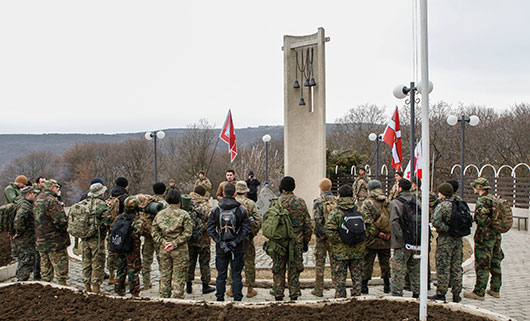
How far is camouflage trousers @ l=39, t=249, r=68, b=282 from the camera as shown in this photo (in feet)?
22.5

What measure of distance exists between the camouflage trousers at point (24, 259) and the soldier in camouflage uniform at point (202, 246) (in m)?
3.17

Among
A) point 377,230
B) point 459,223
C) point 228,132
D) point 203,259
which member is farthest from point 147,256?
point 228,132

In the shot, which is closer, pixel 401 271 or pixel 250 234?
pixel 401 271

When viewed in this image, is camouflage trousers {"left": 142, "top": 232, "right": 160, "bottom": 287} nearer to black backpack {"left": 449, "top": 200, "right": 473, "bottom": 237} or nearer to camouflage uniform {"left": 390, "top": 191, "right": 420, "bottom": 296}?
camouflage uniform {"left": 390, "top": 191, "right": 420, "bottom": 296}

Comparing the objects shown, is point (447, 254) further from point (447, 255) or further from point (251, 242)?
point (251, 242)

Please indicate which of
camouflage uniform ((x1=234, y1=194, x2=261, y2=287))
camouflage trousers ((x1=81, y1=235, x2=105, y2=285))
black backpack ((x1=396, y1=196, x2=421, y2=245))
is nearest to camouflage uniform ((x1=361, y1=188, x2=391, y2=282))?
black backpack ((x1=396, y1=196, x2=421, y2=245))

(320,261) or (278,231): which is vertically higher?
(278,231)

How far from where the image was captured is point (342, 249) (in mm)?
5820

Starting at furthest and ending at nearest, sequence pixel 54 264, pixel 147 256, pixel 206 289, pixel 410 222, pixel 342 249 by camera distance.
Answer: pixel 147 256, pixel 206 289, pixel 54 264, pixel 410 222, pixel 342 249

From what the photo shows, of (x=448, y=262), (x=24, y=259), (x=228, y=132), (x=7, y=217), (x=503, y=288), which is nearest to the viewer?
(x=448, y=262)

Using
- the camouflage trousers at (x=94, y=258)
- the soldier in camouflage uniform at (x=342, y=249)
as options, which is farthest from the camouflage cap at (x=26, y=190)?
the soldier in camouflage uniform at (x=342, y=249)

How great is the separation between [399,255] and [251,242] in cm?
240

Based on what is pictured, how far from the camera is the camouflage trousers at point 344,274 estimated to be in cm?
587

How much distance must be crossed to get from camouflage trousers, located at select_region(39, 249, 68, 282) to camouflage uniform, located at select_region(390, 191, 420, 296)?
18.4ft
